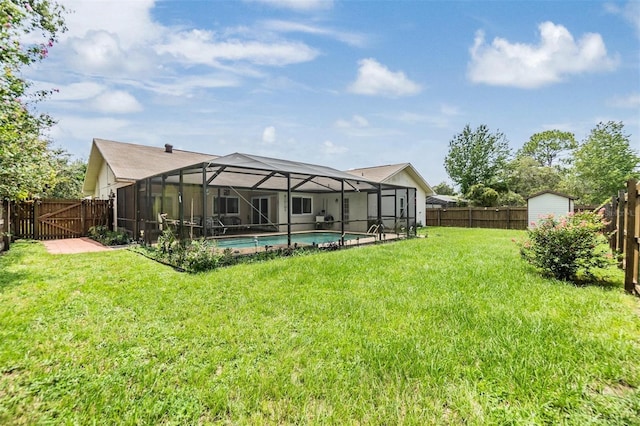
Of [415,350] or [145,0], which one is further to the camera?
[145,0]

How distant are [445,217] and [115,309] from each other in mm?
21618

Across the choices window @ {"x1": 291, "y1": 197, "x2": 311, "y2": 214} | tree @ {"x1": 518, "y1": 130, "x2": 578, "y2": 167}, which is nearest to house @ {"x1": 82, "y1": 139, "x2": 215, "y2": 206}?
window @ {"x1": 291, "y1": 197, "x2": 311, "y2": 214}

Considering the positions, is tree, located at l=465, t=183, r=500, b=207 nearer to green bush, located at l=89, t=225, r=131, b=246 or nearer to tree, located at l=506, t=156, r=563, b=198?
tree, located at l=506, t=156, r=563, b=198

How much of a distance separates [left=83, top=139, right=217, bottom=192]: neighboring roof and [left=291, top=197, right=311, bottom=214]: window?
5.57 metres

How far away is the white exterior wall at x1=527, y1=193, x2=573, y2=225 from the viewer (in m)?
16.9

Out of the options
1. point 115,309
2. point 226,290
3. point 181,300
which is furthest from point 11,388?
point 226,290

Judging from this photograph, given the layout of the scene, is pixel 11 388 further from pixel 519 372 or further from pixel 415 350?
pixel 519 372

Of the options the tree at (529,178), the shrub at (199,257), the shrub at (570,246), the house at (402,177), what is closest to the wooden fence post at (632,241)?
the shrub at (570,246)

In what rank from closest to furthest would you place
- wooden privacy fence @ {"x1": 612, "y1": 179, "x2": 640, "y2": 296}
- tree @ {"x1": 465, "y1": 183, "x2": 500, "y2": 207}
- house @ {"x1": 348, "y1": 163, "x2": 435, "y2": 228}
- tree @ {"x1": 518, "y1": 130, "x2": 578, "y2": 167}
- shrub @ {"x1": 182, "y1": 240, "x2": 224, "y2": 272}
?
wooden privacy fence @ {"x1": 612, "y1": 179, "x2": 640, "y2": 296}, shrub @ {"x1": 182, "y1": 240, "x2": 224, "y2": 272}, house @ {"x1": 348, "y1": 163, "x2": 435, "y2": 228}, tree @ {"x1": 465, "y1": 183, "x2": 500, "y2": 207}, tree @ {"x1": 518, "y1": 130, "x2": 578, "y2": 167}

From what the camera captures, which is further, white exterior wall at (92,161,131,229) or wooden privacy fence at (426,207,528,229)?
wooden privacy fence at (426,207,528,229)

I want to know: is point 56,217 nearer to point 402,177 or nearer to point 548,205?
point 402,177

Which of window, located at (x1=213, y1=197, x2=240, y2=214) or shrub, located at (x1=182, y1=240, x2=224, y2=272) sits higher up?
window, located at (x1=213, y1=197, x2=240, y2=214)

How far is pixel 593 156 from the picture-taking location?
27.5 m

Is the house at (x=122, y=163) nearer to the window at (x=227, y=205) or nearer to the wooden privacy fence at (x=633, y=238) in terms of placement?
the window at (x=227, y=205)
